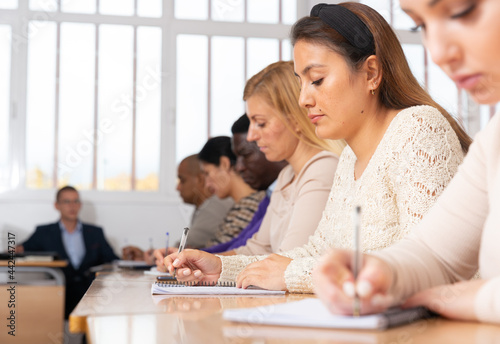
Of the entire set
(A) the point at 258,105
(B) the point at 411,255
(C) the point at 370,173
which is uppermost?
(A) the point at 258,105

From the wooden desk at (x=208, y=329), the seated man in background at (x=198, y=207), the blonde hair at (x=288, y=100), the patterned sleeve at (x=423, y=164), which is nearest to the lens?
the wooden desk at (x=208, y=329)

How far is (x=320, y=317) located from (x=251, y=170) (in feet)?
6.95

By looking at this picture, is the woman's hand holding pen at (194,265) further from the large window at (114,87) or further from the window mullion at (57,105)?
the window mullion at (57,105)

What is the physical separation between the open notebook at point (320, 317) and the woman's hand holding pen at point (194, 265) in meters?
0.72

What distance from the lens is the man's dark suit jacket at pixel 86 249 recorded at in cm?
499

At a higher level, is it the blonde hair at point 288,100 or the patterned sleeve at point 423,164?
the blonde hair at point 288,100

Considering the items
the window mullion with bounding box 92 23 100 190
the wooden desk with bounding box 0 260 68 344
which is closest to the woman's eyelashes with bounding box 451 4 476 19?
the wooden desk with bounding box 0 260 68 344

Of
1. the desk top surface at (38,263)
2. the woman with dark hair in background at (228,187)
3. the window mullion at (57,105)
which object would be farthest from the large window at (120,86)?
the woman with dark hair in background at (228,187)

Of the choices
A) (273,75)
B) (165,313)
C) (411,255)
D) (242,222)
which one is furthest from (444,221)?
(242,222)

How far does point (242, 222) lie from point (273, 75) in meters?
0.88

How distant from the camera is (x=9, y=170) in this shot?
5227mm

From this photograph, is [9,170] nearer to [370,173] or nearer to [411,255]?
[370,173]

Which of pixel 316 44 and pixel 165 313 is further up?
pixel 316 44

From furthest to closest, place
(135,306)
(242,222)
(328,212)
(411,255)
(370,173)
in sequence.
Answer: (242,222) < (328,212) < (370,173) < (135,306) < (411,255)
